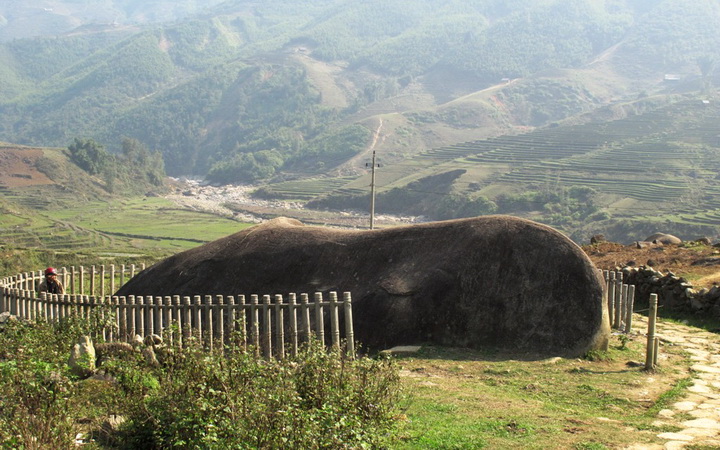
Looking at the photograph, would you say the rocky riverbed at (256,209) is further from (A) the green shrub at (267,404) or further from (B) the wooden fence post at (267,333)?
(A) the green shrub at (267,404)

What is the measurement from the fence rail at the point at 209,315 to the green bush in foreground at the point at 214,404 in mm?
1133

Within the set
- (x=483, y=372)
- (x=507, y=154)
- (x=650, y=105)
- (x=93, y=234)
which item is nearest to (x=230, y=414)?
(x=483, y=372)

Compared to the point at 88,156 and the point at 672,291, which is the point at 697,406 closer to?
the point at 672,291

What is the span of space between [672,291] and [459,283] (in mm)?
8325

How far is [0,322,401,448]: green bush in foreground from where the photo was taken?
6.96 metres

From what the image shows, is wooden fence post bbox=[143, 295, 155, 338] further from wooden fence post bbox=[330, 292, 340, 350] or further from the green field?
the green field

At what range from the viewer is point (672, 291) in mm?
19000

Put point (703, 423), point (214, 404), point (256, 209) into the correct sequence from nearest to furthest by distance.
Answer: point (214, 404) < point (703, 423) < point (256, 209)

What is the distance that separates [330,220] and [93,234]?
3480cm

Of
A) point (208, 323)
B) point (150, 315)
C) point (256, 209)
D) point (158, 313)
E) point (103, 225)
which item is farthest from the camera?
point (256, 209)

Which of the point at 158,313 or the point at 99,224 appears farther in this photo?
the point at 99,224

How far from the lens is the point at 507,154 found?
5069 inches

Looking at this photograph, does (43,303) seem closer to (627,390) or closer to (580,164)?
(627,390)

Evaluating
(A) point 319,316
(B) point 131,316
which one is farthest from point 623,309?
(B) point 131,316
